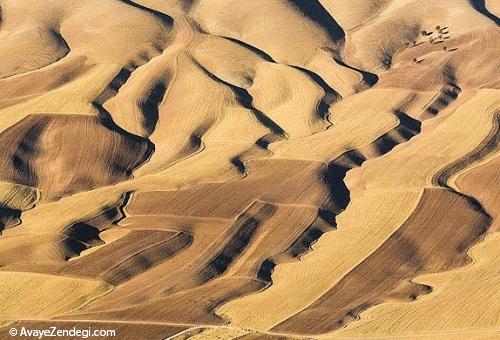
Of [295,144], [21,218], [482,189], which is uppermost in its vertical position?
[482,189]

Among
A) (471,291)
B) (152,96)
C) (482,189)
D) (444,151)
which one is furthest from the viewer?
(152,96)

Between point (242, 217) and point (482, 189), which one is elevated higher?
point (482, 189)

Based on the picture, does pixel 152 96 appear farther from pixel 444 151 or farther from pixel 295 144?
pixel 444 151

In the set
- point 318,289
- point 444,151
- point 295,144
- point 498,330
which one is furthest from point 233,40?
point 498,330

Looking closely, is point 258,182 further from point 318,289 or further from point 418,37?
point 418,37

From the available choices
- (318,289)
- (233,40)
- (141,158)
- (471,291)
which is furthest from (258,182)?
(233,40)

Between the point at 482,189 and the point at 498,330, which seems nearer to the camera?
the point at 498,330

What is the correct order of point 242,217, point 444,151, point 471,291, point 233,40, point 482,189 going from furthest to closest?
point 233,40
point 444,151
point 482,189
point 242,217
point 471,291
